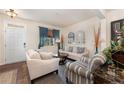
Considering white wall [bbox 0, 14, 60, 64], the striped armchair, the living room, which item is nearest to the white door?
the living room

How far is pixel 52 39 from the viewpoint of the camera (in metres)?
3.75

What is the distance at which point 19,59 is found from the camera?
14.4 feet

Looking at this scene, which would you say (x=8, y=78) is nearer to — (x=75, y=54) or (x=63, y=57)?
(x=63, y=57)

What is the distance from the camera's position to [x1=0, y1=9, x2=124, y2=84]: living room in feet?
8.34

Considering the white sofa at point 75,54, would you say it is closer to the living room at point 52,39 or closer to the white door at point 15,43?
the living room at point 52,39

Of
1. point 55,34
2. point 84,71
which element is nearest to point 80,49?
point 55,34

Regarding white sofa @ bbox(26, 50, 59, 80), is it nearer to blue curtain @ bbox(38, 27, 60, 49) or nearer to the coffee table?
the coffee table

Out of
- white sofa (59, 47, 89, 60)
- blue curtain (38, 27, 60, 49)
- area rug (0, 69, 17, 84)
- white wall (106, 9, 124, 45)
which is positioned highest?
white wall (106, 9, 124, 45)

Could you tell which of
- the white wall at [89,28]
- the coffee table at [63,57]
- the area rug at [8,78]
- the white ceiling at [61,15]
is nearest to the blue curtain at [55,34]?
the white ceiling at [61,15]

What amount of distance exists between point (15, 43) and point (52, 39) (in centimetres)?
183

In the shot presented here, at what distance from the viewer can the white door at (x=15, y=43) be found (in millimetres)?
4109

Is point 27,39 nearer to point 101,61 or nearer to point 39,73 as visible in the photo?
point 39,73

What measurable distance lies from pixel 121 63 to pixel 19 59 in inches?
165
